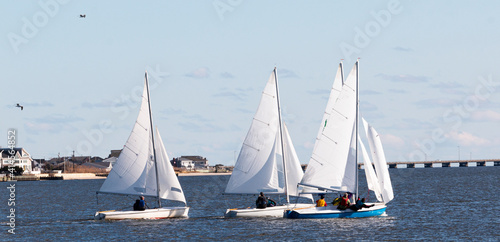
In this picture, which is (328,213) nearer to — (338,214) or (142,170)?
(338,214)

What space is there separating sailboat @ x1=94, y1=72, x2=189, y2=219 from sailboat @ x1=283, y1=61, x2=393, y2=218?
9.14 metres

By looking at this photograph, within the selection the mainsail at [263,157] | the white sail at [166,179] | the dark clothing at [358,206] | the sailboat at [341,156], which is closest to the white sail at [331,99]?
the sailboat at [341,156]

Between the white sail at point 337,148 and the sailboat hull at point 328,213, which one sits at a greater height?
the white sail at point 337,148

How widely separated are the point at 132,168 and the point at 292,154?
11.9 m

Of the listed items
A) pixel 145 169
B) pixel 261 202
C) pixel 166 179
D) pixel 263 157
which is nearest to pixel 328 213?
pixel 261 202

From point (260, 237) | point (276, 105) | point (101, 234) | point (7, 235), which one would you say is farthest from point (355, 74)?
point (7, 235)

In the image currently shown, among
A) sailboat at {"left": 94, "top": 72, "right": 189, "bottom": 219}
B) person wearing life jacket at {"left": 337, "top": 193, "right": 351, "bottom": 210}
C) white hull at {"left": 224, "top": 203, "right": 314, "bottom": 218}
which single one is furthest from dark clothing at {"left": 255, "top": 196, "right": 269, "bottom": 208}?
sailboat at {"left": 94, "top": 72, "right": 189, "bottom": 219}

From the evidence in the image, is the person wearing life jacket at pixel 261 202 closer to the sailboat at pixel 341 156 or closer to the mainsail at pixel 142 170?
the sailboat at pixel 341 156

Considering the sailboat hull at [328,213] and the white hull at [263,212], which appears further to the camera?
the white hull at [263,212]

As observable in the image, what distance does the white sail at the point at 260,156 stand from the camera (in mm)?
59562

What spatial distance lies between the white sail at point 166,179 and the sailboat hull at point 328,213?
28.1 ft

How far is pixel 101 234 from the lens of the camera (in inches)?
2056

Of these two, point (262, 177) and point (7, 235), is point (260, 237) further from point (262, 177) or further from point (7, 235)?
point (7, 235)

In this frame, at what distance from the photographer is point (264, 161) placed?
60188 mm
